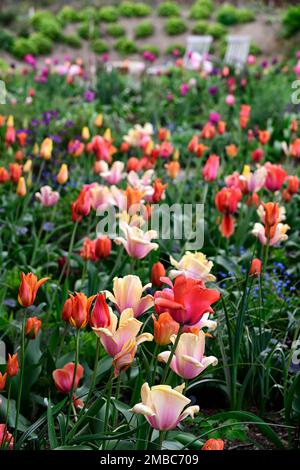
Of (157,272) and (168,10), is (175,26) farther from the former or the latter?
(157,272)

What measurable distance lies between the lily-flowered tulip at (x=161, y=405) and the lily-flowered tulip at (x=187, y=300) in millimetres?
143

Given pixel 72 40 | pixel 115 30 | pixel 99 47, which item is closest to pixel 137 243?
pixel 99 47

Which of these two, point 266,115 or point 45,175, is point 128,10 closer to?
point 266,115

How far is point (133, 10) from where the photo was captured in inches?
899

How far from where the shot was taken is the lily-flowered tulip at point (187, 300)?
4.24 feet

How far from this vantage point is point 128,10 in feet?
74.4

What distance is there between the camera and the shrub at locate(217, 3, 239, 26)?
809 inches

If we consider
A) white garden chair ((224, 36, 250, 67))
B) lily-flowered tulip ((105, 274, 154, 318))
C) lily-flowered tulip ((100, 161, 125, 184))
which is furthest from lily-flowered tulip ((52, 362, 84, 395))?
white garden chair ((224, 36, 250, 67))

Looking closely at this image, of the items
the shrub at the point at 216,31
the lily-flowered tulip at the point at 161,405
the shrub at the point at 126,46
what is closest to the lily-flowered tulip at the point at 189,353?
the lily-flowered tulip at the point at 161,405

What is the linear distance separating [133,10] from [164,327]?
22.7 metres

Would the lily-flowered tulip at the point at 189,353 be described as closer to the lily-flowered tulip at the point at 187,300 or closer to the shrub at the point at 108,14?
the lily-flowered tulip at the point at 187,300

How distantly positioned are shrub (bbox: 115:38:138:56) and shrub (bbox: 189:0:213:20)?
2.73m

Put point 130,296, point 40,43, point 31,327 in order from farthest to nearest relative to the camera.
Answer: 1. point 40,43
2. point 31,327
3. point 130,296
